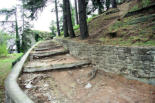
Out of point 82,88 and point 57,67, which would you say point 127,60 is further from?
point 57,67

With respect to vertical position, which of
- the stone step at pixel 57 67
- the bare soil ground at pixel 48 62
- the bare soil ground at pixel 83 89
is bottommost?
the bare soil ground at pixel 83 89

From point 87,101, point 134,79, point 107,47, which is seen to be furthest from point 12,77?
point 134,79

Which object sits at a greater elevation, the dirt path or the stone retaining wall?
the stone retaining wall

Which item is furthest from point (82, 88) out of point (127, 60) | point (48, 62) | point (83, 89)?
point (48, 62)

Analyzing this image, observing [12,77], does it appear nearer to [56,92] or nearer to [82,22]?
[56,92]

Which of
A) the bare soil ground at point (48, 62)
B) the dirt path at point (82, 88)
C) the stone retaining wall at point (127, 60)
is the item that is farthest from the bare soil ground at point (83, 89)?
the bare soil ground at point (48, 62)

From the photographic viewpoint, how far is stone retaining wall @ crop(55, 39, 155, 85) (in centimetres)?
283

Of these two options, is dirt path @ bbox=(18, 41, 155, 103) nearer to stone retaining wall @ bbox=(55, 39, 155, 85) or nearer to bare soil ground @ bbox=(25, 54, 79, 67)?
stone retaining wall @ bbox=(55, 39, 155, 85)

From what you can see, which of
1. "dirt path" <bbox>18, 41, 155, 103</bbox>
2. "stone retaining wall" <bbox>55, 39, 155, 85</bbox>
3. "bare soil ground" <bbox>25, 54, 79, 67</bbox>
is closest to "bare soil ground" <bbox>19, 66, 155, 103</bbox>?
"dirt path" <bbox>18, 41, 155, 103</bbox>

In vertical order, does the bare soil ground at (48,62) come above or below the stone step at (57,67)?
above

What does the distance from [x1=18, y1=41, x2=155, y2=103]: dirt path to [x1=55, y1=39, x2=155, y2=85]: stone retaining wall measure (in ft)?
0.66

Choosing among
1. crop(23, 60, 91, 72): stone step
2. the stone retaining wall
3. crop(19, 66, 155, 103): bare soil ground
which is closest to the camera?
crop(19, 66, 155, 103): bare soil ground

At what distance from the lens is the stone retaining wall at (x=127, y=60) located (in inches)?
112

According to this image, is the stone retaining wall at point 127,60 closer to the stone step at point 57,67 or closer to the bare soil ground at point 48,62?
the stone step at point 57,67
